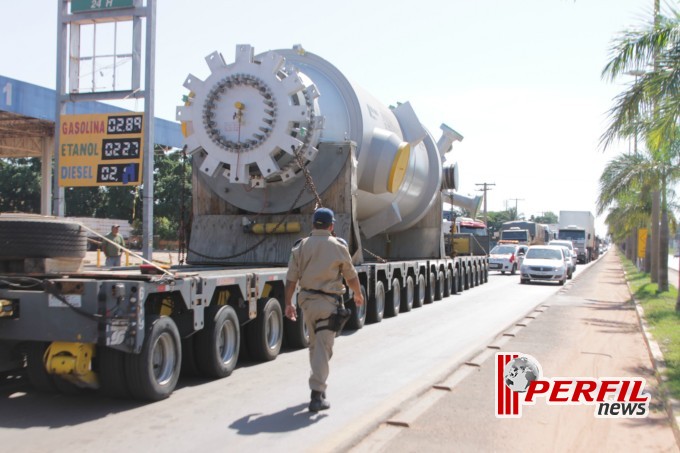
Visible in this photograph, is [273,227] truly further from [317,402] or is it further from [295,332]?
[317,402]

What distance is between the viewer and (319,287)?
696 centimetres

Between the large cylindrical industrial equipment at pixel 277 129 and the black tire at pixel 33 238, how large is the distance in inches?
181

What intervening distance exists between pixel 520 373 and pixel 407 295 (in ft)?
30.1

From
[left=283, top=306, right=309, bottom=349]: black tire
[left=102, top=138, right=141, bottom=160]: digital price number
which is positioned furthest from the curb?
[left=102, top=138, right=141, bottom=160]: digital price number

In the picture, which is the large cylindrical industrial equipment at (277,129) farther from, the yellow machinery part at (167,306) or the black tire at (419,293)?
the yellow machinery part at (167,306)

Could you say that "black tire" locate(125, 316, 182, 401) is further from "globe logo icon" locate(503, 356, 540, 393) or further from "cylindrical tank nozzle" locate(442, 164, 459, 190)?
"cylindrical tank nozzle" locate(442, 164, 459, 190)

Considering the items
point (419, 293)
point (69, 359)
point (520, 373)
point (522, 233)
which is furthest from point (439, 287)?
point (522, 233)

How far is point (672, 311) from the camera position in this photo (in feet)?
53.1

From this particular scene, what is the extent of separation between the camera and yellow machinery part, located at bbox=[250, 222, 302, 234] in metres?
12.3

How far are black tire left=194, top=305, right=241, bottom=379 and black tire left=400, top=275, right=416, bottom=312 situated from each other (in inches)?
319

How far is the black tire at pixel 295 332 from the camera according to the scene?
10750 millimetres

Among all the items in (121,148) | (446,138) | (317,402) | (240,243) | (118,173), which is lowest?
(317,402)

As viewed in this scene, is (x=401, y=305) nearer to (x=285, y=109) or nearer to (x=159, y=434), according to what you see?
(x=285, y=109)

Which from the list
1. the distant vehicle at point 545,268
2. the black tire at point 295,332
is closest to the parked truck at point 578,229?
the distant vehicle at point 545,268
